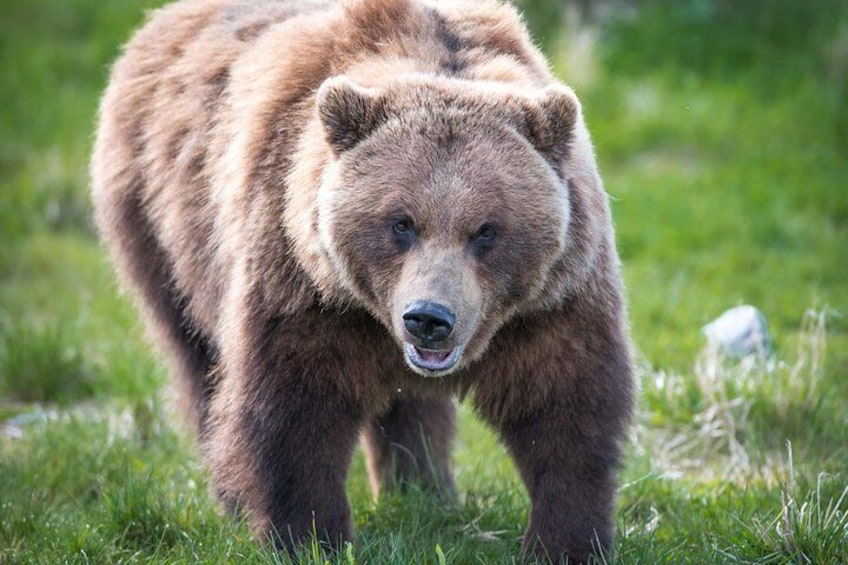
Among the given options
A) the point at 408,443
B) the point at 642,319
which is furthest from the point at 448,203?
the point at 642,319

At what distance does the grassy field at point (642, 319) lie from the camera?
5.55 meters

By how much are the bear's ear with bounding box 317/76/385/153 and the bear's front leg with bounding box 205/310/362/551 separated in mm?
706

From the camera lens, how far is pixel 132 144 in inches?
259

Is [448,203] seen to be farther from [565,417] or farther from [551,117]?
[565,417]

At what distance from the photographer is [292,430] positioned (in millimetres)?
5043

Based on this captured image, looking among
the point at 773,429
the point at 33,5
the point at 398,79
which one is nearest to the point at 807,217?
the point at 773,429

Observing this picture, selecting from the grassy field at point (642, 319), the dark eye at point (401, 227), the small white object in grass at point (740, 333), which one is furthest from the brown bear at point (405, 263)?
the small white object in grass at point (740, 333)

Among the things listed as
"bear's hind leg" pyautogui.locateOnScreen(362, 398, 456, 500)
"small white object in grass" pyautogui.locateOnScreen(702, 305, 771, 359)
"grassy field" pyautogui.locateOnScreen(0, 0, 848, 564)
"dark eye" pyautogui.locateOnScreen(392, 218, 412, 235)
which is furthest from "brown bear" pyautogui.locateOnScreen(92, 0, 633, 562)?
"small white object in grass" pyautogui.locateOnScreen(702, 305, 771, 359)

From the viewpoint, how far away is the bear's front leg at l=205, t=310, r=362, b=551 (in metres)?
5.01

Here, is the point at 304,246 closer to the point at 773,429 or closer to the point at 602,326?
the point at 602,326

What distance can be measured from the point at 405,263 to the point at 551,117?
0.76 meters

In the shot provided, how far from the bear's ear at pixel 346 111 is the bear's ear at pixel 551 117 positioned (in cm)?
55

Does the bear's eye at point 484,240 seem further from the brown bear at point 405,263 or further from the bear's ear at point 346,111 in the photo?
the bear's ear at point 346,111

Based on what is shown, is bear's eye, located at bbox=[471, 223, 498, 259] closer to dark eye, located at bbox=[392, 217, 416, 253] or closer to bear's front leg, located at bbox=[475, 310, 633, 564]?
dark eye, located at bbox=[392, 217, 416, 253]
